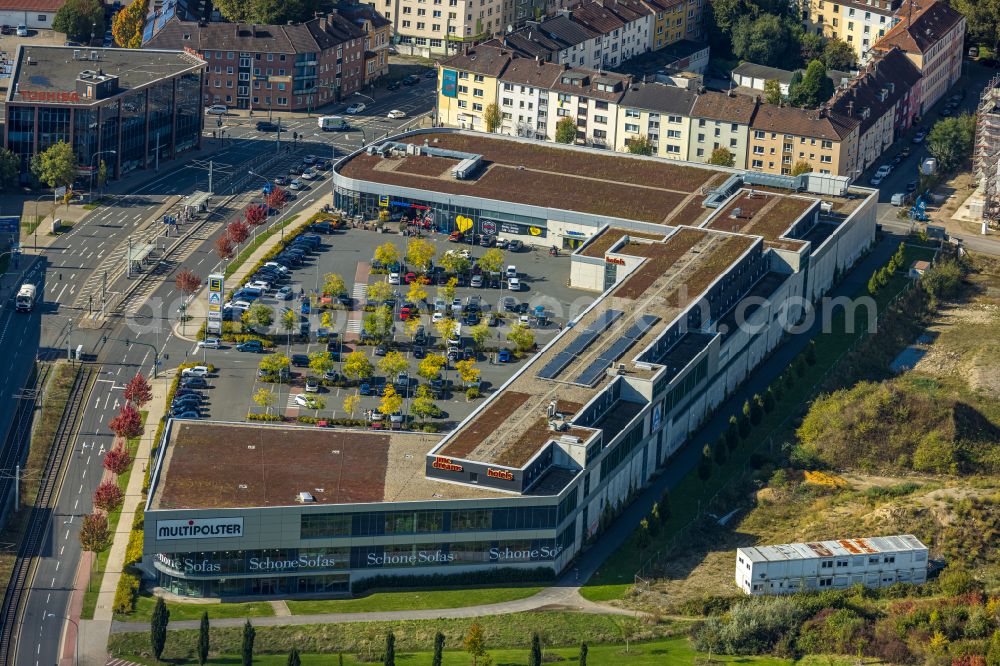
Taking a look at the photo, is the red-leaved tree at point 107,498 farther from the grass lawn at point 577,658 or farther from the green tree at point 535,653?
the green tree at point 535,653

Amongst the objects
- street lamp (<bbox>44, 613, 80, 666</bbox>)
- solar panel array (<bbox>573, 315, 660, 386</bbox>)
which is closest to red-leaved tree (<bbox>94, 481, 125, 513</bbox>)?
street lamp (<bbox>44, 613, 80, 666</bbox>)

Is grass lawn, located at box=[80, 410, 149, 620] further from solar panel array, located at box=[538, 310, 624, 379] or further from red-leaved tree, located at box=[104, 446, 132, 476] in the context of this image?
solar panel array, located at box=[538, 310, 624, 379]

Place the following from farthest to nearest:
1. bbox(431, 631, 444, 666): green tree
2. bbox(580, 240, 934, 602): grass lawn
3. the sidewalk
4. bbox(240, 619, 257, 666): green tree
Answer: bbox(580, 240, 934, 602): grass lawn → the sidewalk → bbox(431, 631, 444, 666): green tree → bbox(240, 619, 257, 666): green tree

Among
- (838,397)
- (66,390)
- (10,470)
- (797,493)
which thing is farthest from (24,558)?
(838,397)

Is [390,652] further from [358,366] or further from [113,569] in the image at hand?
[358,366]

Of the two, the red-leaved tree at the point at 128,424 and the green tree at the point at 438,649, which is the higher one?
the red-leaved tree at the point at 128,424

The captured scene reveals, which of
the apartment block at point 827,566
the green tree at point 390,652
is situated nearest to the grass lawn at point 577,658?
the green tree at point 390,652

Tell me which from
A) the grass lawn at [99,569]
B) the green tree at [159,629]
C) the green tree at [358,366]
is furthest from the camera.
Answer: the green tree at [358,366]
